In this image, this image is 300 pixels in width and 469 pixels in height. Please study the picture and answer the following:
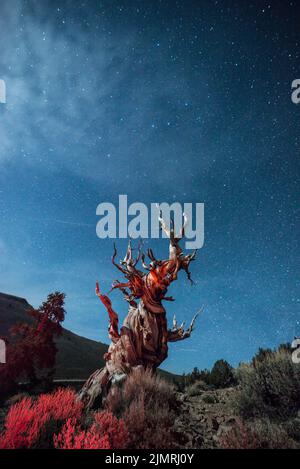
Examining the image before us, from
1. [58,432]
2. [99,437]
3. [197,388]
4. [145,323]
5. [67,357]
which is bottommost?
[67,357]

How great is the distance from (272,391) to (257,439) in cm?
265

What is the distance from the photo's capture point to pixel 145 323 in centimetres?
1044

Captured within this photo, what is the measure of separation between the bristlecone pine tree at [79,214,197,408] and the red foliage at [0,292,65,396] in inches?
348

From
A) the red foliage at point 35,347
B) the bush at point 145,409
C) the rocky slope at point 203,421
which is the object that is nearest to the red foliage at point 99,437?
the bush at point 145,409

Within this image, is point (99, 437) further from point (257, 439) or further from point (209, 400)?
point (209, 400)

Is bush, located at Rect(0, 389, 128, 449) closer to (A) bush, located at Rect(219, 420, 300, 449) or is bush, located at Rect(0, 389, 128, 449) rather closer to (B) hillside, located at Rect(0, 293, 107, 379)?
(A) bush, located at Rect(219, 420, 300, 449)

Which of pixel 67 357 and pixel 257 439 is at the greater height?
pixel 257 439

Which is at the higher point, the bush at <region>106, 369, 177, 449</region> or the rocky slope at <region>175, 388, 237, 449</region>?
the bush at <region>106, 369, 177, 449</region>

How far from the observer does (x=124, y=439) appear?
545cm

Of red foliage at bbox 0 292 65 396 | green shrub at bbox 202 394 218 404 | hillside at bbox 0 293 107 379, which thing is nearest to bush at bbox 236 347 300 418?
green shrub at bbox 202 394 218 404

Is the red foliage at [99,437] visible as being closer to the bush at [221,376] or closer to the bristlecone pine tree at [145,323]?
the bristlecone pine tree at [145,323]

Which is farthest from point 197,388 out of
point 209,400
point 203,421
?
point 203,421

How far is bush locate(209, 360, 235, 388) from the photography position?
12.8m
